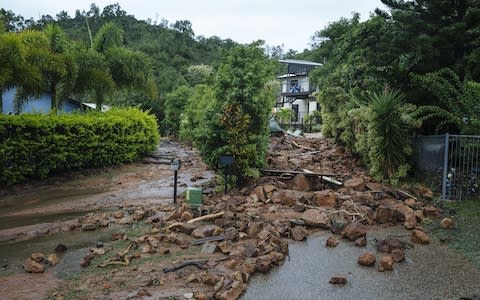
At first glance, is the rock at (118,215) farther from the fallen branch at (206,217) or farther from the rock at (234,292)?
the rock at (234,292)

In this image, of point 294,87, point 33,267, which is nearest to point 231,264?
point 33,267

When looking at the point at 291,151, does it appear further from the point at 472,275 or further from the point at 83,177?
the point at 472,275

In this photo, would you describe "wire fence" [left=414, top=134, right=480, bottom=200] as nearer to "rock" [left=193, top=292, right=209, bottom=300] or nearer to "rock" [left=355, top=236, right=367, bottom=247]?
"rock" [left=355, top=236, right=367, bottom=247]

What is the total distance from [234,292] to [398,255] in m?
2.21

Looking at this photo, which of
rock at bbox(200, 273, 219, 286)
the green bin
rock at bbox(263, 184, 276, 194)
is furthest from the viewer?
rock at bbox(263, 184, 276, 194)

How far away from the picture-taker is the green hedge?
10836 mm

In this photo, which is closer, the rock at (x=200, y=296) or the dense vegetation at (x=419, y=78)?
the rock at (x=200, y=296)

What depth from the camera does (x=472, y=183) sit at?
7.83 meters

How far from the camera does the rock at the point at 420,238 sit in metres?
5.50

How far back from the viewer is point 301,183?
9.05 meters

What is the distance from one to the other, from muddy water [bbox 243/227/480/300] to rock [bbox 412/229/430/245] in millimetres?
105

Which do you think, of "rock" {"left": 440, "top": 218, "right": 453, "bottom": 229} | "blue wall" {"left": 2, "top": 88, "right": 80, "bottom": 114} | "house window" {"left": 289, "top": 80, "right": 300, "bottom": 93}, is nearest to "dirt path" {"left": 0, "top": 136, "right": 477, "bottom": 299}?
"rock" {"left": 440, "top": 218, "right": 453, "bottom": 229}

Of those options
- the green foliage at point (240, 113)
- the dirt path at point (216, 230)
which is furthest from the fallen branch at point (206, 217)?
the green foliage at point (240, 113)

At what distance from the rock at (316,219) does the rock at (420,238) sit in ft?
4.09
